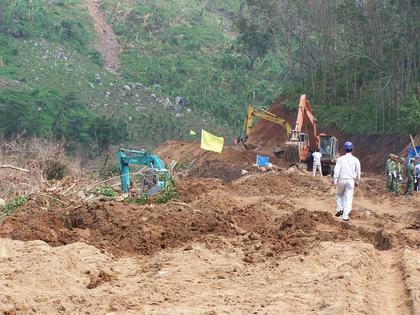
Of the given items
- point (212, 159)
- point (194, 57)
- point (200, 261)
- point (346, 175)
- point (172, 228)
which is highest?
point (346, 175)

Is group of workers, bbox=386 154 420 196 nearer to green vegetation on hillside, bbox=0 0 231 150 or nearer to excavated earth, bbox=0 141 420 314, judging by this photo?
excavated earth, bbox=0 141 420 314

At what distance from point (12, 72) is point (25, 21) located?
9.56m

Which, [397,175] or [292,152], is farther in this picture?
[292,152]

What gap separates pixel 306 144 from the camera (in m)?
36.0

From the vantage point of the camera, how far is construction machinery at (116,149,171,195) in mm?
23312

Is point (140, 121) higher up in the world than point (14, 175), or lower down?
lower down

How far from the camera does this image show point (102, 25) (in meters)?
84.2

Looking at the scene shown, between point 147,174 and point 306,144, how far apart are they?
13482mm

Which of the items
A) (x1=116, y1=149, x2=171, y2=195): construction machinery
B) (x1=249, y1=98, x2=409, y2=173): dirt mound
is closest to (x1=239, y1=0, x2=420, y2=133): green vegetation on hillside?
(x1=249, y1=98, x2=409, y2=173): dirt mound

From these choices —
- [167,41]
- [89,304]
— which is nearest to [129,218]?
[89,304]

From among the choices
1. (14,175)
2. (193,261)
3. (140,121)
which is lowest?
(140,121)

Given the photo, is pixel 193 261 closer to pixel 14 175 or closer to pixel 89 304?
pixel 89 304

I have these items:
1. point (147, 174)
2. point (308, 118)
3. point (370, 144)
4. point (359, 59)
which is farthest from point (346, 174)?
point (359, 59)

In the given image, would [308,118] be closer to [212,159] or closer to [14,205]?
[212,159]
